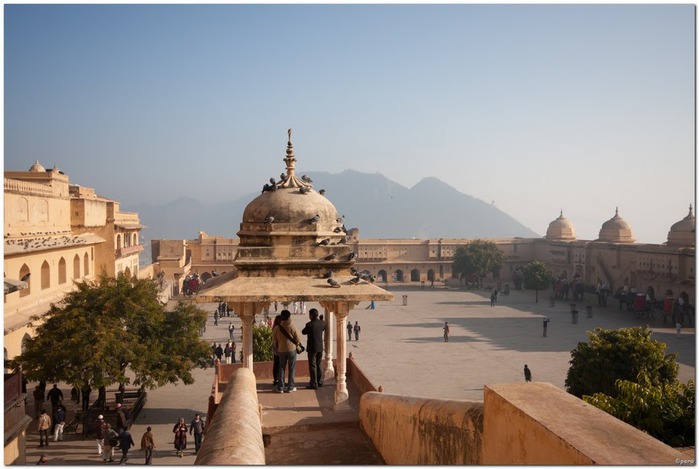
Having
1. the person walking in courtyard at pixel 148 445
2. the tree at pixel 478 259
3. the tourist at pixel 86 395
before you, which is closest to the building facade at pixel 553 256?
the tree at pixel 478 259

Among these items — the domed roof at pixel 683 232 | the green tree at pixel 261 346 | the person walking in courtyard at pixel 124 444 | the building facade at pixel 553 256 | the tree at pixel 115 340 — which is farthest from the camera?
the building facade at pixel 553 256

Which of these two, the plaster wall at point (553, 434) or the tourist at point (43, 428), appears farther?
the tourist at point (43, 428)

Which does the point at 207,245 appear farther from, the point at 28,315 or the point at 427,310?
the point at 28,315

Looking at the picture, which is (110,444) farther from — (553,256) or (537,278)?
(553,256)

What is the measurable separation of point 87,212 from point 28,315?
32.3 ft

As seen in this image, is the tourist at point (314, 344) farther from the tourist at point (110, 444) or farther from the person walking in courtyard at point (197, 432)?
the tourist at point (110, 444)

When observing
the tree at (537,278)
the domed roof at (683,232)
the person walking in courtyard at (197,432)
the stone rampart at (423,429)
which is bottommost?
the person walking in courtyard at (197,432)

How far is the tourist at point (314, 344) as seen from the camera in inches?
337

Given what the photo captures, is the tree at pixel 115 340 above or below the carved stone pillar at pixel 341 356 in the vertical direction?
below

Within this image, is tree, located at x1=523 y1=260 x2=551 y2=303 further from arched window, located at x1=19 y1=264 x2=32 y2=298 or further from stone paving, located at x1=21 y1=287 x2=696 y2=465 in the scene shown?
arched window, located at x1=19 y1=264 x2=32 y2=298

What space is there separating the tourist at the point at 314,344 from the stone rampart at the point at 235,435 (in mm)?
3668

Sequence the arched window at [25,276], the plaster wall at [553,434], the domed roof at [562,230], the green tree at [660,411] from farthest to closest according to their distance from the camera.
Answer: the domed roof at [562,230] < the arched window at [25,276] < the green tree at [660,411] < the plaster wall at [553,434]

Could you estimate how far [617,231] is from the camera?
4847 cm

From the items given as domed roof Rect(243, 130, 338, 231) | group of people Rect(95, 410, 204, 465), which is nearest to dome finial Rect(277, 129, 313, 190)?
domed roof Rect(243, 130, 338, 231)
